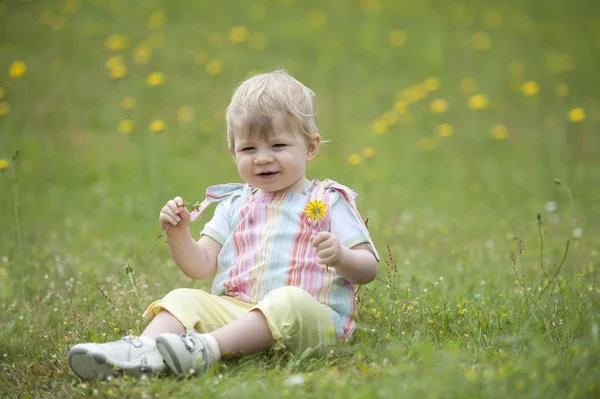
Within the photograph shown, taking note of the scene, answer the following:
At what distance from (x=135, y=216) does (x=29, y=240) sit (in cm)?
93

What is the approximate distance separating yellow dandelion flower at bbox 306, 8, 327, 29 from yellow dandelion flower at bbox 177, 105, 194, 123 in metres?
3.19

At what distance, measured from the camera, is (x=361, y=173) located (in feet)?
23.5

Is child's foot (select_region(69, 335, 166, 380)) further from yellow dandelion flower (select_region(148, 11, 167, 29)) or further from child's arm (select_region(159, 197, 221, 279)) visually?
yellow dandelion flower (select_region(148, 11, 167, 29))

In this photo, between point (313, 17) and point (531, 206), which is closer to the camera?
point (531, 206)

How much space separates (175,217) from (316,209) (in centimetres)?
55

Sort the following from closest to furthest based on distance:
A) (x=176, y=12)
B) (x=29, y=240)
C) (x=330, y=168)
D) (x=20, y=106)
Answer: (x=29, y=240), (x=330, y=168), (x=20, y=106), (x=176, y=12)

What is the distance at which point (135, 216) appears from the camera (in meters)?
6.02

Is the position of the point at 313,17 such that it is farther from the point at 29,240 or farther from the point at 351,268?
the point at 351,268

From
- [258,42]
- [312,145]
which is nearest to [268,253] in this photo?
Result: [312,145]

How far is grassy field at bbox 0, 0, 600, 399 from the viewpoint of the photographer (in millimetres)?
2875

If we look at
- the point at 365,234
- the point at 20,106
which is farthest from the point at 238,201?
the point at 20,106

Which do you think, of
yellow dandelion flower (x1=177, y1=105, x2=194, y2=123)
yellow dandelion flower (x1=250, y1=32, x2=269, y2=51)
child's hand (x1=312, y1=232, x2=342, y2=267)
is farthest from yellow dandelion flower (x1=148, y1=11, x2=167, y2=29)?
child's hand (x1=312, y1=232, x2=342, y2=267)

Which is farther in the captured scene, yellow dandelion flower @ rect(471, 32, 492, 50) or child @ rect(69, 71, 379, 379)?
yellow dandelion flower @ rect(471, 32, 492, 50)

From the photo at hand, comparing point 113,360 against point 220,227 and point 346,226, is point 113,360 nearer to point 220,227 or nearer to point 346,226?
point 220,227
